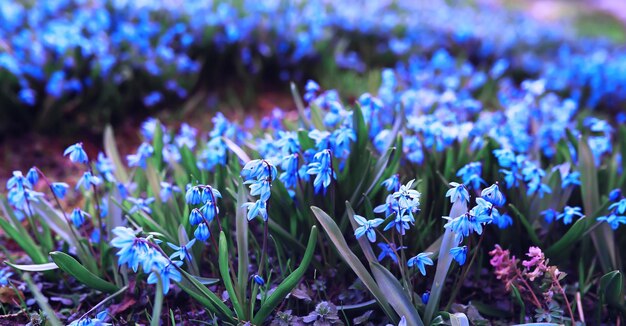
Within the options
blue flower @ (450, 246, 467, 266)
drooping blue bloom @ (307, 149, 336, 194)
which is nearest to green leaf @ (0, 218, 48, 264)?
drooping blue bloom @ (307, 149, 336, 194)

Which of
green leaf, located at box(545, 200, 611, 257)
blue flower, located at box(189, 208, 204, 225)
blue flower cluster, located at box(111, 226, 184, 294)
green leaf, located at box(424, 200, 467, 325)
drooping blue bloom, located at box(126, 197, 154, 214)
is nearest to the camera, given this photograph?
blue flower cluster, located at box(111, 226, 184, 294)

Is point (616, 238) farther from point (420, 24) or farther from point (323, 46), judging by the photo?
point (420, 24)

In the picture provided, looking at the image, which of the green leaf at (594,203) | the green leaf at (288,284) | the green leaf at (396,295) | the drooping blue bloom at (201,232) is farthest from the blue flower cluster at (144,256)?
the green leaf at (594,203)

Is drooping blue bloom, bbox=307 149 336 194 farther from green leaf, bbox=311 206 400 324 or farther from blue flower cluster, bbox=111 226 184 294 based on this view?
blue flower cluster, bbox=111 226 184 294

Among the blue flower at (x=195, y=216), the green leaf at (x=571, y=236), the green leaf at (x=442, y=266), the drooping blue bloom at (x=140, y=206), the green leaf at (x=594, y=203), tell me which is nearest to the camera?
the blue flower at (x=195, y=216)

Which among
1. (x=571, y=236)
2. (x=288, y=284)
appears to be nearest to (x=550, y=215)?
(x=571, y=236)

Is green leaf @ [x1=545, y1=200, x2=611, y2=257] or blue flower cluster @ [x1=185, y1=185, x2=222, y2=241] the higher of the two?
blue flower cluster @ [x1=185, y1=185, x2=222, y2=241]

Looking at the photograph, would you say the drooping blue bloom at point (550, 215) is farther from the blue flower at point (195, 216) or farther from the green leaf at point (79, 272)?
the green leaf at point (79, 272)
